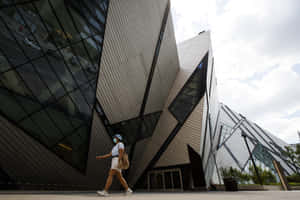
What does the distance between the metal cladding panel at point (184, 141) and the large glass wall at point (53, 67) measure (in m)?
7.60

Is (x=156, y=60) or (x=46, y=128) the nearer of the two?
(x=46, y=128)

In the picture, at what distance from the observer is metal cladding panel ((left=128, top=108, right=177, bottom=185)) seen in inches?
529

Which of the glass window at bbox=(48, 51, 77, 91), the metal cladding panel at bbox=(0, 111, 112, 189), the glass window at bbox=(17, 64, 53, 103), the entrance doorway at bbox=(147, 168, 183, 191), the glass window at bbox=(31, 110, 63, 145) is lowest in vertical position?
the entrance doorway at bbox=(147, 168, 183, 191)

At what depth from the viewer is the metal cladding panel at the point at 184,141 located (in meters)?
12.2

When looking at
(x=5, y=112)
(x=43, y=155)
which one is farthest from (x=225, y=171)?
(x=5, y=112)

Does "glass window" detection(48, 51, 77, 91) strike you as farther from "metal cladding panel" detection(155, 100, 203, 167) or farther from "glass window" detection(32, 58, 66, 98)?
"metal cladding panel" detection(155, 100, 203, 167)

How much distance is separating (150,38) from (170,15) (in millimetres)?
3263

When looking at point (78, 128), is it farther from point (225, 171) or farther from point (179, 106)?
point (225, 171)

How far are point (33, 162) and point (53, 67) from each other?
422 centimetres

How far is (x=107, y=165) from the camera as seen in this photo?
34.3 feet

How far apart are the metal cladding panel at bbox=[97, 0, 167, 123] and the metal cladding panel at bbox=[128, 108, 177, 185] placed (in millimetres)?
3542

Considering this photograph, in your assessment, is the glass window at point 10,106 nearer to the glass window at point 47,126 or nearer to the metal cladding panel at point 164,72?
the glass window at point 47,126

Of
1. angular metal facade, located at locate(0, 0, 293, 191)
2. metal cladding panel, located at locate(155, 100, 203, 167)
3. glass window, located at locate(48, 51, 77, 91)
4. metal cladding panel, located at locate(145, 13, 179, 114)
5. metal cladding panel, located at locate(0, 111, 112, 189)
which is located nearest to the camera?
angular metal facade, located at locate(0, 0, 293, 191)

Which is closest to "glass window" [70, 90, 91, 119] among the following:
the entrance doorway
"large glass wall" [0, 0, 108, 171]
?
"large glass wall" [0, 0, 108, 171]
